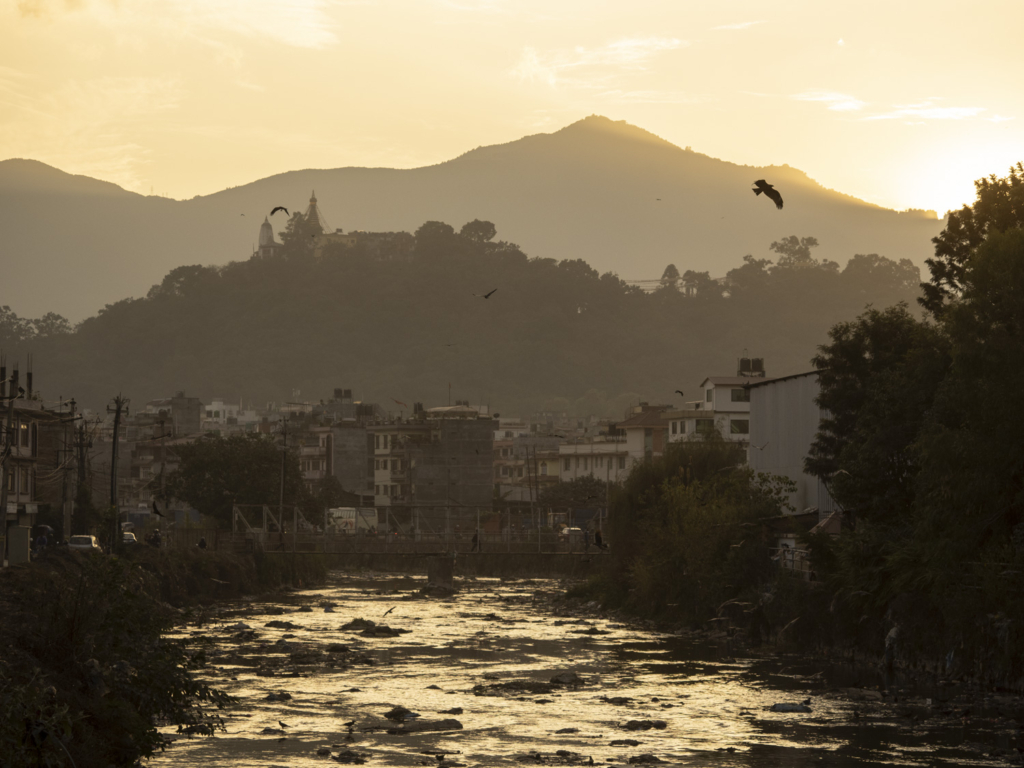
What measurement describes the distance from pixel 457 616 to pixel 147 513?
62492 mm

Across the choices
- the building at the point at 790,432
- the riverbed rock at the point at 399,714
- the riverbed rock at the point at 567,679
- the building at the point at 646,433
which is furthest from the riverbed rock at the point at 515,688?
the building at the point at 646,433

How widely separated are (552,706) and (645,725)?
13.6ft

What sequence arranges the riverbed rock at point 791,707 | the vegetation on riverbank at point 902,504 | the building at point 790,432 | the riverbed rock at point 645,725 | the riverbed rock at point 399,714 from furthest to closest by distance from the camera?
the building at point 790,432 → the vegetation on riverbank at point 902,504 → the riverbed rock at point 791,707 → the riverbed rock at point 399,714 → the riverbed rock at point 645,725

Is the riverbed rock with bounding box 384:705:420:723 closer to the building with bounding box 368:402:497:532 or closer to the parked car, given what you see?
the parked car

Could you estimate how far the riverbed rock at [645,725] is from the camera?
32.9 meters

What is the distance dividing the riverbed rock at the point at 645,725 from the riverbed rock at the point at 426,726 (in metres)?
4.27

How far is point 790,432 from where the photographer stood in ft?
204

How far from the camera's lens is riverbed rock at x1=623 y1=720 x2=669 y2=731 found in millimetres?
32938

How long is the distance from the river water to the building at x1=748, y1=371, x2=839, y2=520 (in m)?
9.66

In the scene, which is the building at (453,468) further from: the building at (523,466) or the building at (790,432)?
the building at (790,432)

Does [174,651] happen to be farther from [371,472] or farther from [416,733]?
[371,472]

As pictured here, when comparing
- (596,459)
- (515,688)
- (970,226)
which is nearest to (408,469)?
(596,459)

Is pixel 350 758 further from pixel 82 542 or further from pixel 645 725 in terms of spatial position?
pixel 82 542

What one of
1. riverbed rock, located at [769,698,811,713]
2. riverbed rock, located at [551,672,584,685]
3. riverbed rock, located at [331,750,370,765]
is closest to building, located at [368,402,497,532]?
riverbed rock, located at [551,672,584,685]
